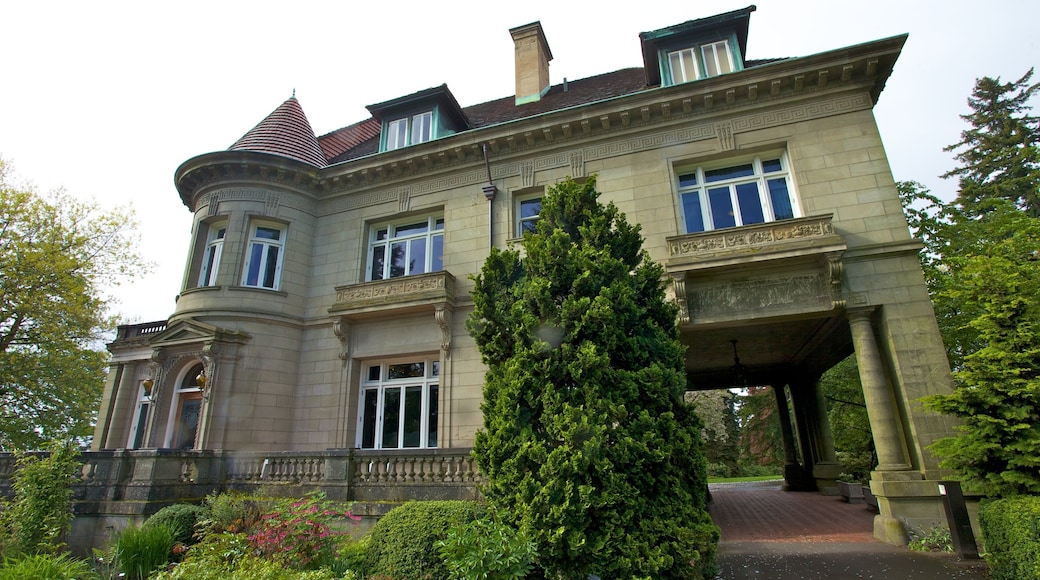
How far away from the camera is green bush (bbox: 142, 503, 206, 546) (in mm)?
8164

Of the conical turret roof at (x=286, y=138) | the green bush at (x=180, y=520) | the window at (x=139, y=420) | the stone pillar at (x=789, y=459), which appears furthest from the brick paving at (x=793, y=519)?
the window at (x=139, y=420)

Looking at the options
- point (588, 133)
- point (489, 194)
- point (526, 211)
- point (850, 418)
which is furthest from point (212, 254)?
point (850, 418)

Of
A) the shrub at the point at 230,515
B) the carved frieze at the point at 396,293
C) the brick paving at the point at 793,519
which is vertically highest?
the carved frieze at the point at 396,293

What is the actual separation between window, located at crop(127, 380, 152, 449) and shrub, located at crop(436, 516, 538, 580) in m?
13.2

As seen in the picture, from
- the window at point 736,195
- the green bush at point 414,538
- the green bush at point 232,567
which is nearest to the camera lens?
the green bush at point 232,567

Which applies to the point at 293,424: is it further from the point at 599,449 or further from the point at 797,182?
the point at 797,182

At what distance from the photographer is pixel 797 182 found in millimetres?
11461

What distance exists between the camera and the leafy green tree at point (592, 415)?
19.7 feet

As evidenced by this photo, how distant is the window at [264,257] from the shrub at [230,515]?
263 inches

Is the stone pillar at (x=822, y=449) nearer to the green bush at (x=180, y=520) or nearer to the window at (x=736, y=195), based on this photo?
the window at (x=736, y=195)

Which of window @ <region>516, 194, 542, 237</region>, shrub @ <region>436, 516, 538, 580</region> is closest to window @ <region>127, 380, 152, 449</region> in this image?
window @ <region>516, 194, 542, 237</region>

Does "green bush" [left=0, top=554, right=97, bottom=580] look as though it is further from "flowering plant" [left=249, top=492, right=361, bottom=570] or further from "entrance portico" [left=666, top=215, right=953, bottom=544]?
"entrance portico" [left=666, top=215, right=953, bottom=544]

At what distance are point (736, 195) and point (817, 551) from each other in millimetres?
7889

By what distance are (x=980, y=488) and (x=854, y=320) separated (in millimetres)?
3735
